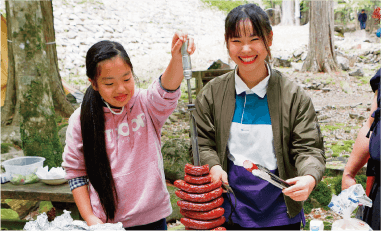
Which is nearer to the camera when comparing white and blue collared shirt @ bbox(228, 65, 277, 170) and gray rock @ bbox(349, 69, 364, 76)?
white and blue collared shirt @ bbox(228, 65, 277, 170)

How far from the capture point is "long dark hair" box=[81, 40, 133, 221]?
1.49 metres

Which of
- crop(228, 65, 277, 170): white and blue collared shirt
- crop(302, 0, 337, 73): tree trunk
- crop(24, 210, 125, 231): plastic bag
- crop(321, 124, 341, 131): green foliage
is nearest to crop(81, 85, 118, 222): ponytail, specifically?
A: crop(24, 210, 125, 231): plastic bag

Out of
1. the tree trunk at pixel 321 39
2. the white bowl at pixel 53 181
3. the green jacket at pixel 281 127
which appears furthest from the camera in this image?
the tree trunk at pixel 321 39

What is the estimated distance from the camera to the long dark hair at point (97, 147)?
4.89 ft

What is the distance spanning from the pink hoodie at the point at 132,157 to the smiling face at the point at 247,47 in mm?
363

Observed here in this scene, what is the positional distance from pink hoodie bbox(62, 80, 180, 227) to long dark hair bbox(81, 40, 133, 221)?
1.3 inches

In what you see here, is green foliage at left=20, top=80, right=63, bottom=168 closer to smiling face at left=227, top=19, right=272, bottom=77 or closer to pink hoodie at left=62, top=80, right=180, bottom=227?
pink hoodie at left=62, top=80, right=180, bottom=227

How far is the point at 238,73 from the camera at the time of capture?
5.22 ft

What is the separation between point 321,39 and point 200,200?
527 centimetres

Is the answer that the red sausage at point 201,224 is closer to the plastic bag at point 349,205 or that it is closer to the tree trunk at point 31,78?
the plastic bag at point 349,205

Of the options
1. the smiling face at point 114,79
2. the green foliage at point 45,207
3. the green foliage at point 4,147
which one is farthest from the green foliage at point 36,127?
the smiling face at point 114,79

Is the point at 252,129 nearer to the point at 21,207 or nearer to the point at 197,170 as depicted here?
the point at 197,170

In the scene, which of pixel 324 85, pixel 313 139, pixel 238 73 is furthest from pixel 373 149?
pixel 324 85

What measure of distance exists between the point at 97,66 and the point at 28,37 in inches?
96.1
